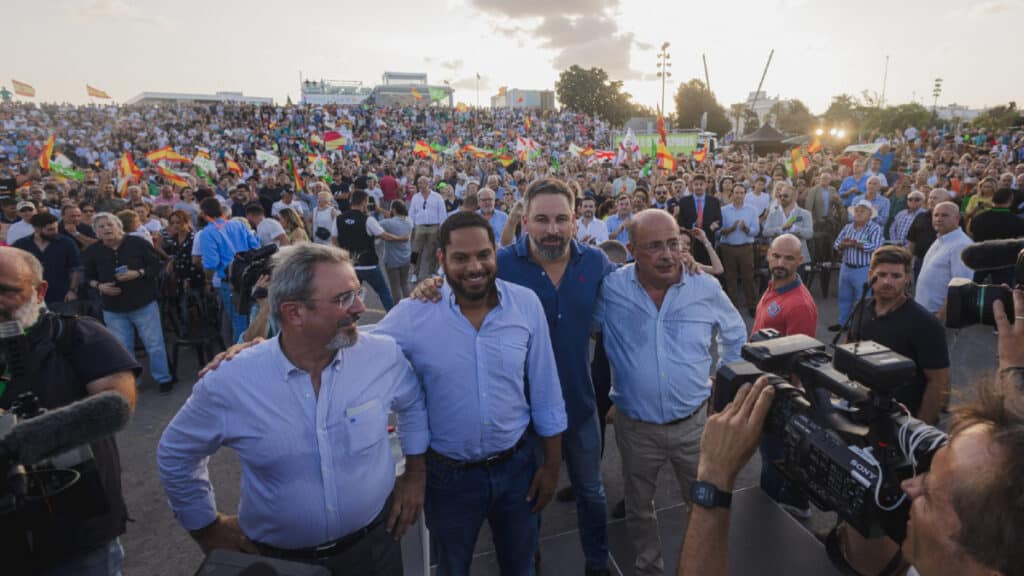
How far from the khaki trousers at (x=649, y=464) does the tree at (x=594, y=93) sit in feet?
226

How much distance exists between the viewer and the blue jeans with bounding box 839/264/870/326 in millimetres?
6082

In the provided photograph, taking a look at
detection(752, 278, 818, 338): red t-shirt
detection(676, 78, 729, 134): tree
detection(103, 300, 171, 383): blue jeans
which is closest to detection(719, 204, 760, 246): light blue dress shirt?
detection(752, 278, 818, 338): red t-shirt

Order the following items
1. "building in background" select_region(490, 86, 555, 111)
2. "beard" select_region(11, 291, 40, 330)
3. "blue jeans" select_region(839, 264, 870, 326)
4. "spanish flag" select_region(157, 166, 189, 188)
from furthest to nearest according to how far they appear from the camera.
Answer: "building in background" select_region(490, 86, 555, 111) < "spanish flag" select_region(157, 166, 189, 188) < "blue jeans" select_region(839, 264, 870, 326) < "beard" select_region(11, 291, 40, 330)

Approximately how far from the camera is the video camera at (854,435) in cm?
111

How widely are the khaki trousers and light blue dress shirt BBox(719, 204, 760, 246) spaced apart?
18.7 ft

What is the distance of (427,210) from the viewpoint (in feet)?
30.6

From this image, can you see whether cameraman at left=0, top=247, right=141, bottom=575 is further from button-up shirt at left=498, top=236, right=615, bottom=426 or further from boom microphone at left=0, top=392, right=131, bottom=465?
button-up shirt at left=498, top=236, right=615, bottom=426

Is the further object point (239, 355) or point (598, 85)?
point (598, 85)

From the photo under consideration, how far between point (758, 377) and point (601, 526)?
1738 mm

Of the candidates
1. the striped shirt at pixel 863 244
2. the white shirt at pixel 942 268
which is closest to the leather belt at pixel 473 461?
the white shirt at pixel 942 268

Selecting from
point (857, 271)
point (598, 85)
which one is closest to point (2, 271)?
point (857, 271)

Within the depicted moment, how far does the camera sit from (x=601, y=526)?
2848 millimetres

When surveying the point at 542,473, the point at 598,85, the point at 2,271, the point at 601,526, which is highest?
the point at 598,85

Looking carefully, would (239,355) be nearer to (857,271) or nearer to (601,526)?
(601,526)
